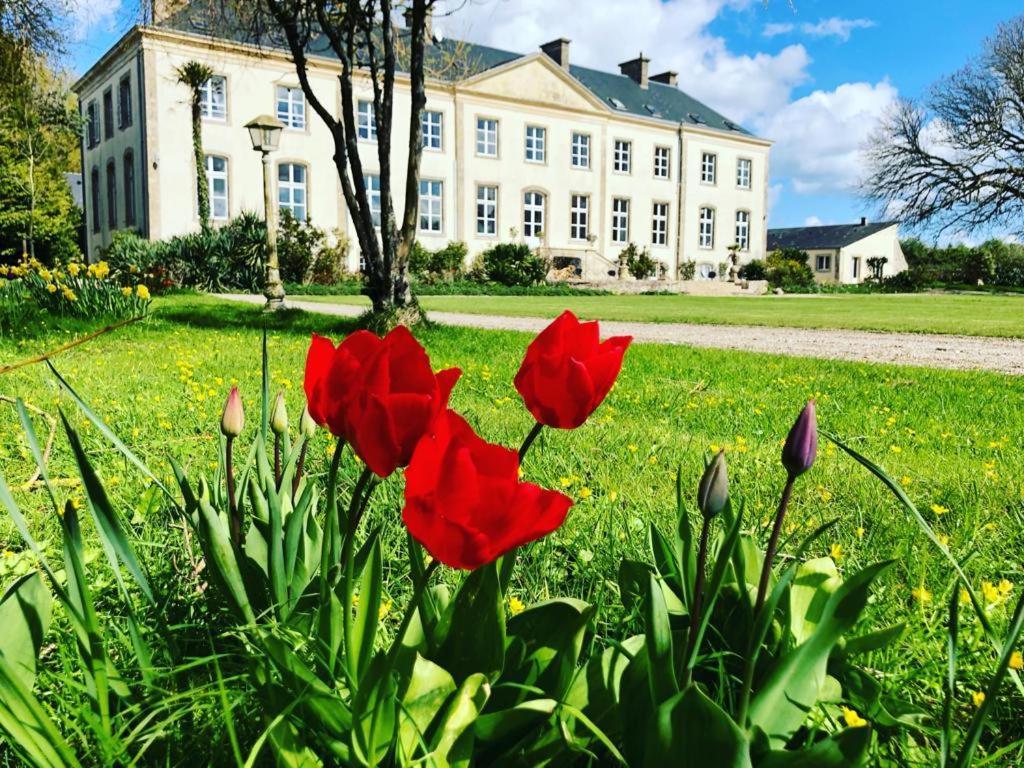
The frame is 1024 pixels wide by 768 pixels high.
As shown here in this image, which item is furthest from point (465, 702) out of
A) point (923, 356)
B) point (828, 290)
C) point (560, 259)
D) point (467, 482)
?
point (828, 290)

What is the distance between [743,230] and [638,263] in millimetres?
8597

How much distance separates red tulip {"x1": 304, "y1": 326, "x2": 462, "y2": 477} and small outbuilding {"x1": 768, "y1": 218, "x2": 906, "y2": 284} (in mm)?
59352

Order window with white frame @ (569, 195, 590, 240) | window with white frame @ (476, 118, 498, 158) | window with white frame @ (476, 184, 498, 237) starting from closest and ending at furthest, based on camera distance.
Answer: window with white frame @ (476, 118, 498, 158) < window with white frame @ (476, 184, 498, 237) < window with white frame @ (569, 195, 590, 240)

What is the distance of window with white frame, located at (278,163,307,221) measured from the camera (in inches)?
1094

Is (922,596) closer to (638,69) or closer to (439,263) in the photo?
(439,263)

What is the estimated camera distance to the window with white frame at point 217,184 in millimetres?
26656

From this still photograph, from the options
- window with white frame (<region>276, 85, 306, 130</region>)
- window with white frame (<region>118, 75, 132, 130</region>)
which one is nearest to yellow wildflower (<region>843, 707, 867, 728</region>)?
window with white frame (<region>276, 85, 306, 130</region>)

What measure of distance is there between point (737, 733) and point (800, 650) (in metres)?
0.16

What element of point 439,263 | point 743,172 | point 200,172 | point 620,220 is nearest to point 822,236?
point 743,172

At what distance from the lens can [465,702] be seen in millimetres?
858

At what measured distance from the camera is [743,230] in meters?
40.7

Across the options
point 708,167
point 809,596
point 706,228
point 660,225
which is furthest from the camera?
point 706,228

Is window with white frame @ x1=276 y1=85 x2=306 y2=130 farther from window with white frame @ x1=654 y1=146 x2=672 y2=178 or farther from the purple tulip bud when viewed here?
the purple tulip bud

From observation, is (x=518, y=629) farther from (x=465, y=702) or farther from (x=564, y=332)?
(x=564, y=332)
